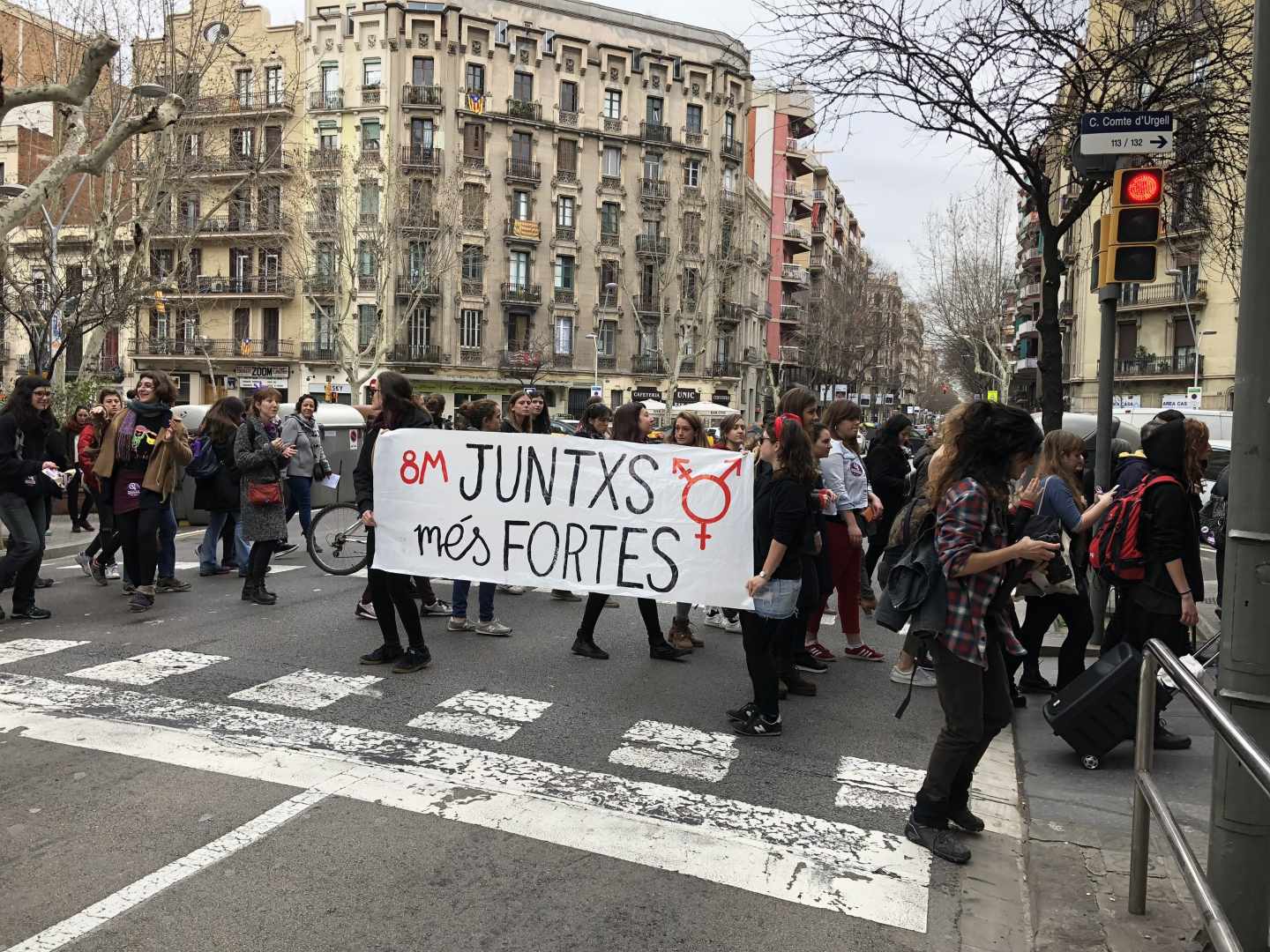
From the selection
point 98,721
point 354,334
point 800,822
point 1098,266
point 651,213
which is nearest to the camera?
point 800,822

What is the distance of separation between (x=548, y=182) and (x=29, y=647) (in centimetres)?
5559

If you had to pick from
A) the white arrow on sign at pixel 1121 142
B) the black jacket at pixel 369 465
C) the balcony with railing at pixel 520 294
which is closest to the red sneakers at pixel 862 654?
the black jacket at pixel 369 465

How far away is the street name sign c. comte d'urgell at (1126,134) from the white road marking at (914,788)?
4235mm

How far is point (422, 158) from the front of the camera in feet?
187

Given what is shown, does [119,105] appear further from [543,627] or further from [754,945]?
[754,945]

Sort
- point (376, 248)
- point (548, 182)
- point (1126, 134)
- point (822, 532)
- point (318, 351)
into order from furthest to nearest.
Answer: point (548, 182) → point (318, 351) → point (376, 248) → point (822, 532) → point (1126, 134)

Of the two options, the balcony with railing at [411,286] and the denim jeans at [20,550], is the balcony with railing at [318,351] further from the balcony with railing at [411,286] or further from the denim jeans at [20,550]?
the denim jeans at [20,550]

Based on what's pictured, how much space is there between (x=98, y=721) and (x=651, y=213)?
2308 inches

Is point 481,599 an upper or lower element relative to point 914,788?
Result: upper

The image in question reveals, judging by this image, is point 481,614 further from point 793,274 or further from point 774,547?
point 793,274

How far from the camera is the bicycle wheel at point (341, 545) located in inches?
428

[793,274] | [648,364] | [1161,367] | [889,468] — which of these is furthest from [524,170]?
[889,468]

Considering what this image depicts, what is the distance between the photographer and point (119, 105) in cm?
2031

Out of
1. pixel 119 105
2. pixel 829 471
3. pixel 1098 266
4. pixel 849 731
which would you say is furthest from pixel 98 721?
pixel 119 105
